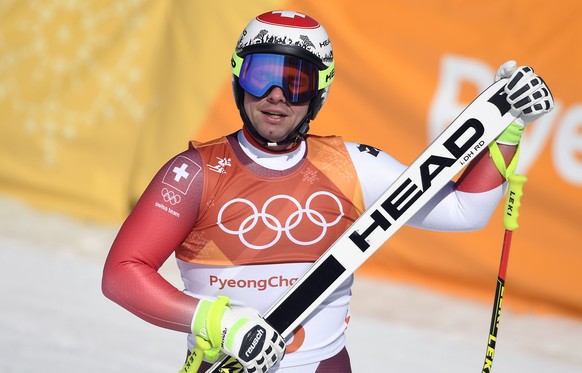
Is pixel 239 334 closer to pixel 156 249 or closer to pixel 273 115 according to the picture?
pixel 156 249

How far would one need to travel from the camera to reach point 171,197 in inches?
139

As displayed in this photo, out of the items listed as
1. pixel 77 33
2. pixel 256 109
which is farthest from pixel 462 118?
pixel 77 33

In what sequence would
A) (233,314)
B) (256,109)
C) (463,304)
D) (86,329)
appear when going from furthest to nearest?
(463,304)
(86,329)
(256,109)
(233,314)

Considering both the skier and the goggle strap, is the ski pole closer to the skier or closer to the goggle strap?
the skier

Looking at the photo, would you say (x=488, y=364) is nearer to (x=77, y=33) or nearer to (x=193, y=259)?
(x=193, y=259)

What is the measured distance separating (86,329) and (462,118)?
3.47m

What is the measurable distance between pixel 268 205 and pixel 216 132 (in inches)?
163

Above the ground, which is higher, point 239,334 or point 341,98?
point 341,98

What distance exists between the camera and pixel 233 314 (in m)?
3.45

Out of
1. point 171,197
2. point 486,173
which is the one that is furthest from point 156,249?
point 486,173

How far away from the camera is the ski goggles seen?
11.9 feet

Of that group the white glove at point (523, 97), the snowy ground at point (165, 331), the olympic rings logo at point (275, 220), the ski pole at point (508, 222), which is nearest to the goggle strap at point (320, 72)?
the olympic rings logo at point (275, 220)

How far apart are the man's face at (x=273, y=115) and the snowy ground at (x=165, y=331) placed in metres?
2.64

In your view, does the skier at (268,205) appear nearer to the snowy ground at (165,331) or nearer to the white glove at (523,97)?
the white glove at (523,97)
